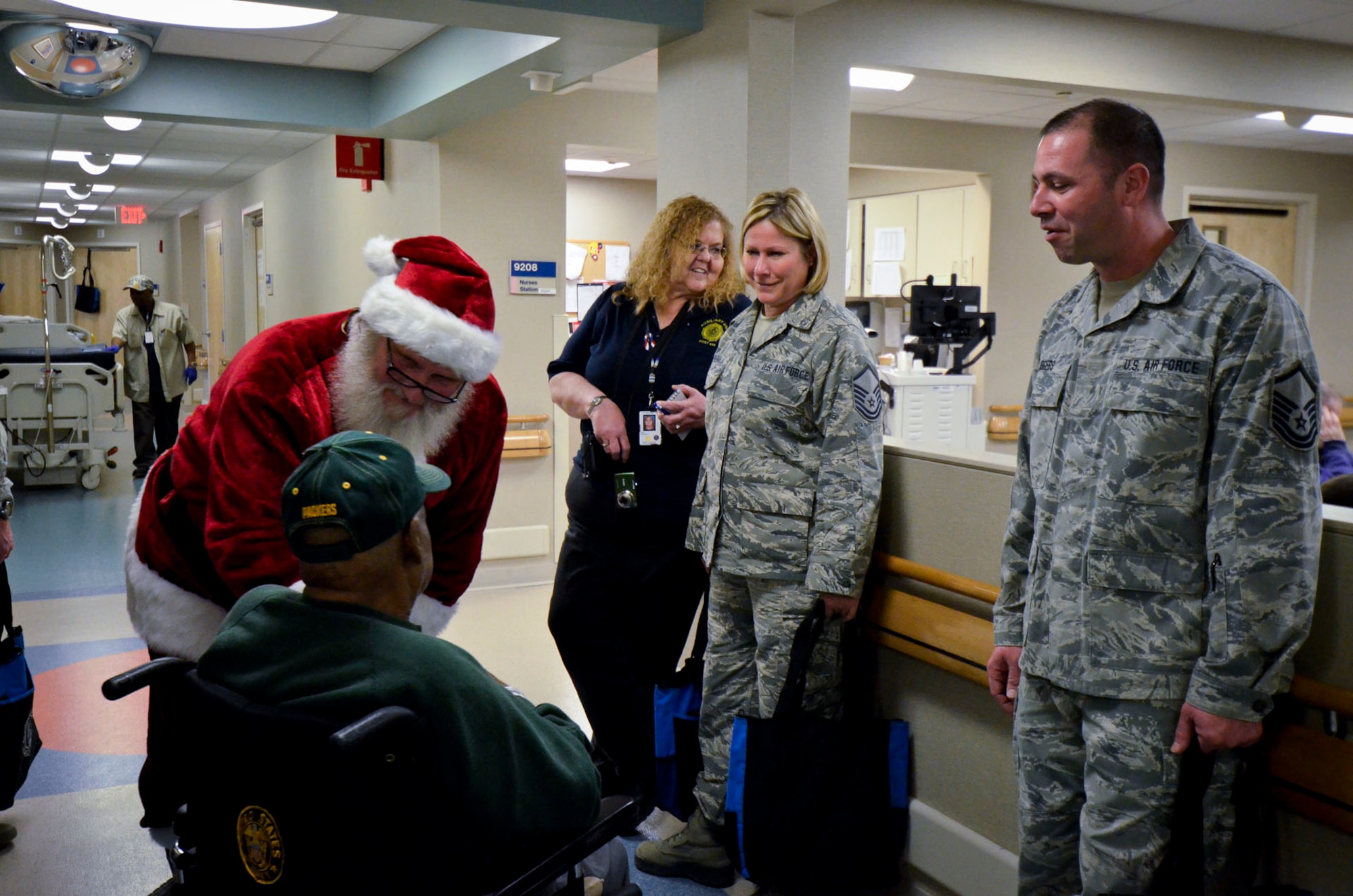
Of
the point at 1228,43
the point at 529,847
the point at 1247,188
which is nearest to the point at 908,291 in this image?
the point at 1247,188

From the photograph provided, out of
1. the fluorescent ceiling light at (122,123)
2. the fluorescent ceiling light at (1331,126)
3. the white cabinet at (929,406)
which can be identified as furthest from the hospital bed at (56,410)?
the fluorescent ceiling light at (1331,126)

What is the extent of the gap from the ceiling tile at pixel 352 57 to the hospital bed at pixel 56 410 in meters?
3.90

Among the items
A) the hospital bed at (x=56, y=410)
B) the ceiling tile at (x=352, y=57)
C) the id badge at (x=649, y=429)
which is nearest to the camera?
the id badge at (x=649, y=429)

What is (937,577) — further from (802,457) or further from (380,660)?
(380,660)

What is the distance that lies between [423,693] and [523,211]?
14.4ft

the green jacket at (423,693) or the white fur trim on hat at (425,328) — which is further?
the white fur trim on hat at (425,328)

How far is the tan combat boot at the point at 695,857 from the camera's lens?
2566 millimetres

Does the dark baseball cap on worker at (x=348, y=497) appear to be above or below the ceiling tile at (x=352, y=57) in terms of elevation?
below

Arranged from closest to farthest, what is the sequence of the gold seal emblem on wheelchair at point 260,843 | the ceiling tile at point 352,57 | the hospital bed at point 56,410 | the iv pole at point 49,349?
the gold seal emblem on wheelchair at point 260,843 → the ceiling tile at point 352,57 → the iv pole at point 49,349 → the hospital bed at point 56,410

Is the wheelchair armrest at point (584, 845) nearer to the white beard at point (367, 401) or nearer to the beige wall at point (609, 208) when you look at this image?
the white beard at point (367, 401)

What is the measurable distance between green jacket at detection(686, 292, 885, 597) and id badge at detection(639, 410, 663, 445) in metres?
0.28

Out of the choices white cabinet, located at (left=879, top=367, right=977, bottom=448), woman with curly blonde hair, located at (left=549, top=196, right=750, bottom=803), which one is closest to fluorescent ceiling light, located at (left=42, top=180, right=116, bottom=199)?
white cabinet, located at (left=879, top=367, right=977, bottom=448)

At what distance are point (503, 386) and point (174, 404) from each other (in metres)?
4.98

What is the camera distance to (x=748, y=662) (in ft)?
8.13
